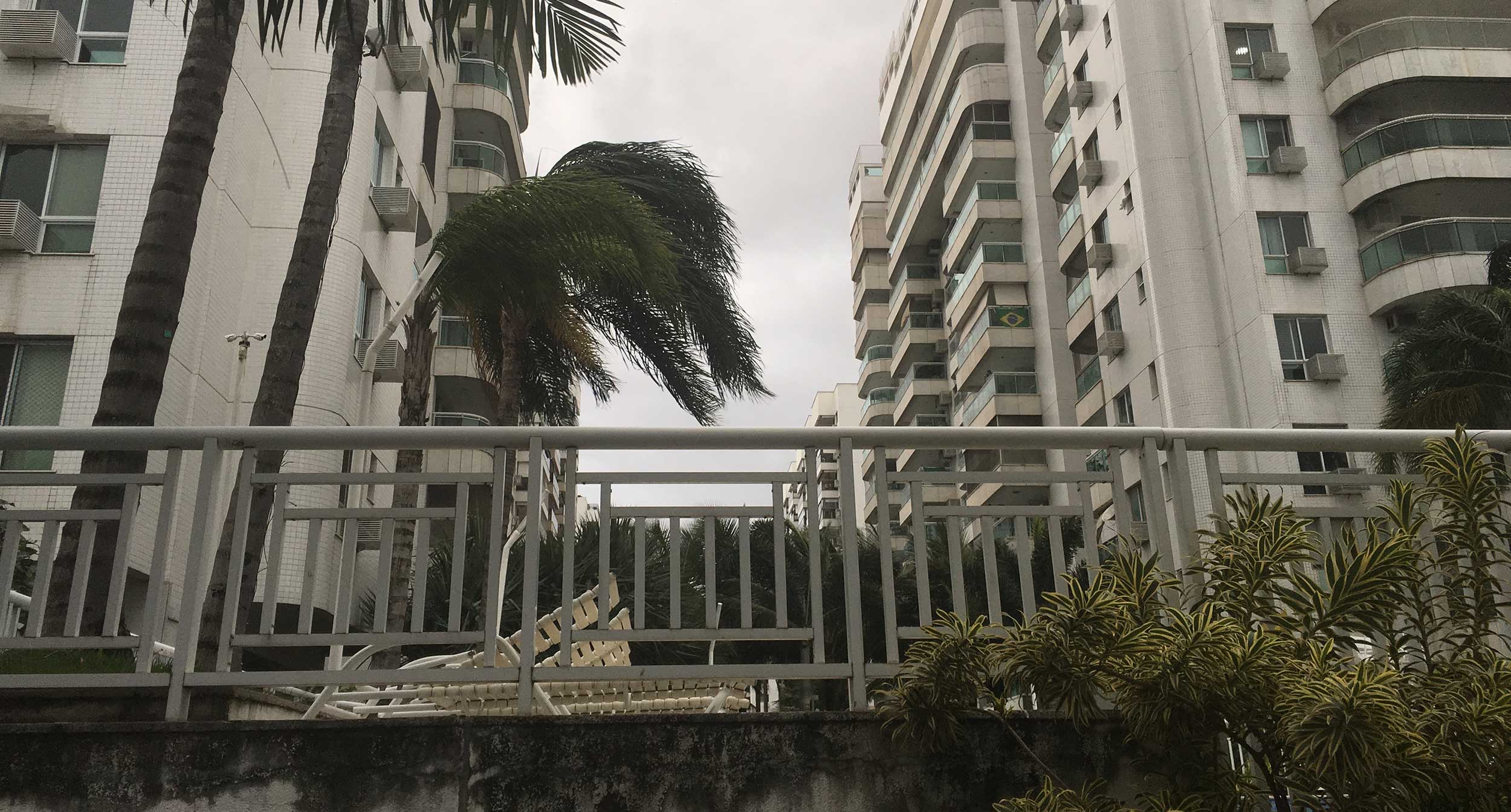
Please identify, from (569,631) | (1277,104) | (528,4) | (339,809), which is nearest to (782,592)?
(569,631)

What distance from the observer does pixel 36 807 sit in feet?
11.1

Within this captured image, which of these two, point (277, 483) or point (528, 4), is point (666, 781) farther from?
point (528, 4)

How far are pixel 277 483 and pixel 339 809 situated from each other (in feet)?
3.53

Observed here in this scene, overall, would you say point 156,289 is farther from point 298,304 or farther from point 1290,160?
point 1290,160

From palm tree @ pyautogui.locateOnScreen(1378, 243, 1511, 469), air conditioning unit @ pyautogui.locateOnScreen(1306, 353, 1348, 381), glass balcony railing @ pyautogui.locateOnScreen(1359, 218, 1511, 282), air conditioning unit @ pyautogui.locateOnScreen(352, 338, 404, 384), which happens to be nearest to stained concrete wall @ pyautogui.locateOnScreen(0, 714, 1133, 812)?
air conditioning unit @ pyautogui.locateOnScreen(352, 338, 404, 384)

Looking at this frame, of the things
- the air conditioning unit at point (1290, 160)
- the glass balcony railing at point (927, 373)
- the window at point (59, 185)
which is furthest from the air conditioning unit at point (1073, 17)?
the window at point (59, 185)

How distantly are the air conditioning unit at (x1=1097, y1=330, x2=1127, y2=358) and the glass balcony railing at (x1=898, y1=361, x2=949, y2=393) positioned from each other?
1831 centimetres

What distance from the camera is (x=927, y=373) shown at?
5312 cm

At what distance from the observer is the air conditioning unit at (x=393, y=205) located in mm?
Result: 22406

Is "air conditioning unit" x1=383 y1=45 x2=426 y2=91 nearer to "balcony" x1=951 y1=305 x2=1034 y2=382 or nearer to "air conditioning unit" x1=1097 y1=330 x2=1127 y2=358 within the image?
"air conditioning unit" x1=1097 y1=330 x2=1127 y2=358

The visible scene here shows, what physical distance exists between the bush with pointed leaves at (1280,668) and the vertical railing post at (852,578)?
206 millimetres

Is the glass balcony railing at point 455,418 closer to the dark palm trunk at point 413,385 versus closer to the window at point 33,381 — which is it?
the window at point 33,381

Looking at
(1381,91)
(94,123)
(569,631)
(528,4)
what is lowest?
(569,631)

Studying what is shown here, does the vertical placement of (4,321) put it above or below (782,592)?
above
